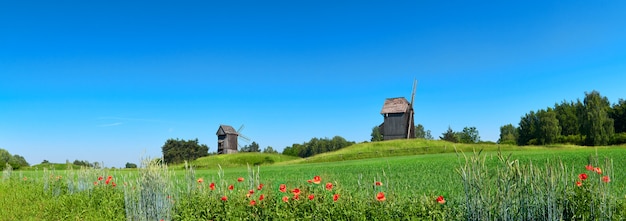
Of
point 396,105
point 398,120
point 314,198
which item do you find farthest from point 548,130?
point 314,198

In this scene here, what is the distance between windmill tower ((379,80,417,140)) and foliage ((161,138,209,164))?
3969 cm

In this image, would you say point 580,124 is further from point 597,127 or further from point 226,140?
point 226,140

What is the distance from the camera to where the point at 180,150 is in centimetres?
7512

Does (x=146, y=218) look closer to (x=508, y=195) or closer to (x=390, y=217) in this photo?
(x=390, y=217)

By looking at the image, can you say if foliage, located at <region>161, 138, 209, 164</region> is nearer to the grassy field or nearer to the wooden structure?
the wooden structure

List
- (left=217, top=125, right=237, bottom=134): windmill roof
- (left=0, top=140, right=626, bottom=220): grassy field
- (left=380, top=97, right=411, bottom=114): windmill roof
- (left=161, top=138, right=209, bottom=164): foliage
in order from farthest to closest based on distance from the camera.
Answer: (left=161, top=138, right=209, bottom=164): foliage, (left=217, top=125, right=237, bottom=134): windmill roof, (left=380, top=97, right=411, bottom=114): windmill roof, (left=0, top=140, right=626, bottom=220): grassy field

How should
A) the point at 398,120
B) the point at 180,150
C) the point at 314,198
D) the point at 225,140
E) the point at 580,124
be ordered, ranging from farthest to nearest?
the point at 180,150 → the point at 225,140 → the point at 580,124 → the point at 398,120 → the point at 314,198

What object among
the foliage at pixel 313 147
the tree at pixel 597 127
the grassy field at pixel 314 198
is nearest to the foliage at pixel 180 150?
the foliage at pixel 313 147

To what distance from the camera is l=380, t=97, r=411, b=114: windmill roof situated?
159ft

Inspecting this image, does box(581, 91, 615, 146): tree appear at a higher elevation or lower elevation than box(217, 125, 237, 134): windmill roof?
lower

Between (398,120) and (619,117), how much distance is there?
31.2 metres

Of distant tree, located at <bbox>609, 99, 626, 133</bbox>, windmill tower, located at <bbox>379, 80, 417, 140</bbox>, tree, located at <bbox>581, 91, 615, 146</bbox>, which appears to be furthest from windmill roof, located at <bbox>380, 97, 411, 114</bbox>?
distant tree, located at <bbox>609, 99, 626, 133</bbox>

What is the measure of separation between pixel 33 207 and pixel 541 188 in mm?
10984

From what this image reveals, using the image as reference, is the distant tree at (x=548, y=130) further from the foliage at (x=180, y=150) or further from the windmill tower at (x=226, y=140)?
the foliage at (x=180, y=150)
